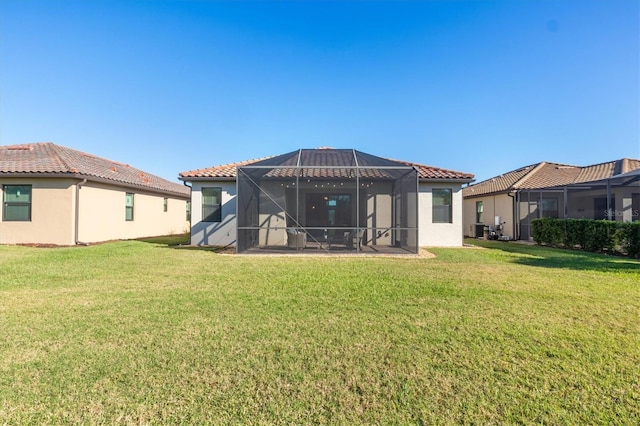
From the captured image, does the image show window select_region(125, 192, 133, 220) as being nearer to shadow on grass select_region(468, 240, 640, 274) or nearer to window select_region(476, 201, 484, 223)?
shadow on grass select_region(468, 240, 640, 274)

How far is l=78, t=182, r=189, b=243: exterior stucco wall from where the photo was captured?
38.1 ft

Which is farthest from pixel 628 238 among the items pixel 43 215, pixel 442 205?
pixel 43 215

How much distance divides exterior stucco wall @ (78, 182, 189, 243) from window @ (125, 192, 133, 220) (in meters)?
0.16

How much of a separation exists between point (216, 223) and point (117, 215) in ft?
16.8

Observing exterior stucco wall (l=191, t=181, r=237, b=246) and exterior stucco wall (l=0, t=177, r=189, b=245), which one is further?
exterior stucco wall (l=191, t=181, r=237, b=246)

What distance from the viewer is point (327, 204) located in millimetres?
12156

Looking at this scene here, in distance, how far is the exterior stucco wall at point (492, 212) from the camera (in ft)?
49.4

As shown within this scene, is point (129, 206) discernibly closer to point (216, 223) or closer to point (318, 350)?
point (216, 223)

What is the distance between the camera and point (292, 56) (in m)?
13.9

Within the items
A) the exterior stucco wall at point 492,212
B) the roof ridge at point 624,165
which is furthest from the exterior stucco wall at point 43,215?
the roof ridge at point 624,165

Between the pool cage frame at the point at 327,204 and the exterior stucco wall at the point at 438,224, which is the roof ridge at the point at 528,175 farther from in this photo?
the pool cage frame at the point at 327,204

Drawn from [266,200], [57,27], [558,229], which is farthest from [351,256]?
[57,27]

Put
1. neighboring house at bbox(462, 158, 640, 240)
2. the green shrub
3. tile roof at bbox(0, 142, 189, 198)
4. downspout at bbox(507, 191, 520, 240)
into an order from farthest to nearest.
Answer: downspout at bbox(507, 191, 520, 240) → neighboring house at bbox(462, 158, 640, 240) → tile roof at bbox(0, 142, 189, 198) → the green shrub

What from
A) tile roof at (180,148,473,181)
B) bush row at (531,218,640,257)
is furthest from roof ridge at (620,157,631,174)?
tile roof at (180,148,473,181)
